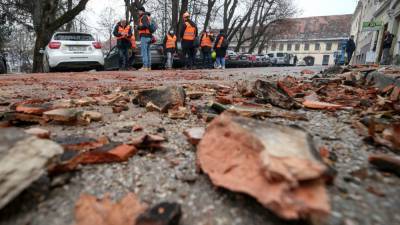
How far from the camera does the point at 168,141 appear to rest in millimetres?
1523

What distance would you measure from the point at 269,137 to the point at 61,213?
2.44 ft

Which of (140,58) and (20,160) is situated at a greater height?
(140,58)

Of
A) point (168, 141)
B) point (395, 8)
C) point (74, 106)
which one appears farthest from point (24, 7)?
point (395, 8)

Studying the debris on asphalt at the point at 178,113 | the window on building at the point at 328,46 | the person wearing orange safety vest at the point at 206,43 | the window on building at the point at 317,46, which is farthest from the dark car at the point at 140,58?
the window on building at the point at 317,46

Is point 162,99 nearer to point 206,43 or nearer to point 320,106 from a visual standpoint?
point 320,106

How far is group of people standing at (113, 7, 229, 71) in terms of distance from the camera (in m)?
9.30

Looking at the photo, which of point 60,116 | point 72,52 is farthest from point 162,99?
point 72,52

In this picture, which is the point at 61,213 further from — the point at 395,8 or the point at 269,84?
the point at 395,8

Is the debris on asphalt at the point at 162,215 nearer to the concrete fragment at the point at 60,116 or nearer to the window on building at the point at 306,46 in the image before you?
the concrete fragment at the point at 60,116

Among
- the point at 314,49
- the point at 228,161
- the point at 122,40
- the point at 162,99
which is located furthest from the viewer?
the point at 314,49

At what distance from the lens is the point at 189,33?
10.9m

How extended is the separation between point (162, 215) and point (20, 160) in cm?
51

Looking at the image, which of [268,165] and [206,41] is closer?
[268,165]

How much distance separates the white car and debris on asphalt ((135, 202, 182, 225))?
9.13 m
